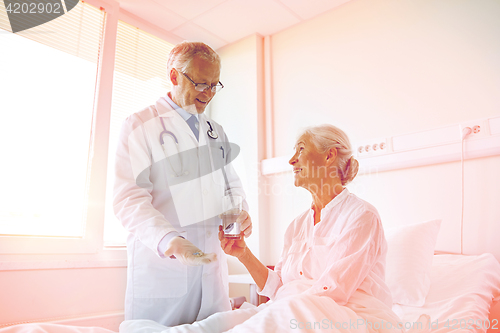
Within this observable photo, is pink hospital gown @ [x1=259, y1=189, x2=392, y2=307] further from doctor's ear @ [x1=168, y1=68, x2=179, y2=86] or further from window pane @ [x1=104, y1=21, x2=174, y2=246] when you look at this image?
window pane @ [x1=104, y1=21, x2=174, y2=246]

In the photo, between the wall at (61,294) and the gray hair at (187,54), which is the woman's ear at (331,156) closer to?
the gray hair at (187,54)

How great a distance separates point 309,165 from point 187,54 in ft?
2.25

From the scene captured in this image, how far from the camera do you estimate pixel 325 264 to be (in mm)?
1367

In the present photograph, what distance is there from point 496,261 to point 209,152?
1.48 m

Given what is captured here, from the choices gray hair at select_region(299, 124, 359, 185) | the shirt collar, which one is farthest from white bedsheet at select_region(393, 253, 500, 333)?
the shirt collar

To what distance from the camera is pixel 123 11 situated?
2811 mm

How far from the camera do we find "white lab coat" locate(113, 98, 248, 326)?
3.85ft

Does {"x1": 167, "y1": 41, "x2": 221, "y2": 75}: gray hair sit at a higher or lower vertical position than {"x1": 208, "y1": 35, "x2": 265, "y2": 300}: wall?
lower

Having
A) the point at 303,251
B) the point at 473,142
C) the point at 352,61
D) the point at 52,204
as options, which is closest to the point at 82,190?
the point at 52,204

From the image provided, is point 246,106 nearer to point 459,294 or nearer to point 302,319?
point 459,294

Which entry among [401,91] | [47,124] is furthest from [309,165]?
[47,124]

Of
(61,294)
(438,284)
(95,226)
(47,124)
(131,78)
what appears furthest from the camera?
(131,78)

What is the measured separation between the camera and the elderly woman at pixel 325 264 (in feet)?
3.02

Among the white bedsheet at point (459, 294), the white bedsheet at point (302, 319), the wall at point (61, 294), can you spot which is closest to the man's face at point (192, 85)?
the white bedsheet at point (302, 319)
